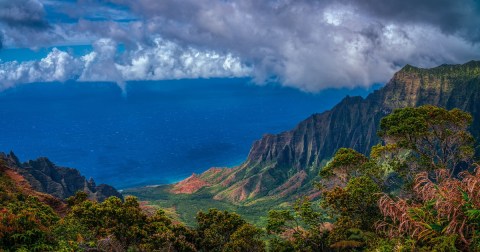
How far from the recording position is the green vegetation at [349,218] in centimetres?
2464

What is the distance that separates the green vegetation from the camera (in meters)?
24.6

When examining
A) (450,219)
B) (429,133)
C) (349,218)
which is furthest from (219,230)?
(450,219)

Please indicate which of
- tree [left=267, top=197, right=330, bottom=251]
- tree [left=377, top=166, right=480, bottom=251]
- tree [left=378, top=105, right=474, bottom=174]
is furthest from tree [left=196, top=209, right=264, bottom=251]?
tree [left=377, top=166, right=480, bottom=251]

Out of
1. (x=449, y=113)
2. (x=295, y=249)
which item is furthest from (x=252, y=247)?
(x=449, y=113)

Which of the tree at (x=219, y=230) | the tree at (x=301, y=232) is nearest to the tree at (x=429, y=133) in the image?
the tree at (x=301, y=232)

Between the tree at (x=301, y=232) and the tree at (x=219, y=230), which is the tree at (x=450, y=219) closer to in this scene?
the tree at (x=301, y=232)

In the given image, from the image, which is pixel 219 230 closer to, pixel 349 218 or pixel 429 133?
pixel 349 218

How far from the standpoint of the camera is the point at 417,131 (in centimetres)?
5144

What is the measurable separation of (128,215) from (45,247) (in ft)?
79.3

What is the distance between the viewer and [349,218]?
4522 cm

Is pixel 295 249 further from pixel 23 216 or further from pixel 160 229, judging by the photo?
pixel 23 216

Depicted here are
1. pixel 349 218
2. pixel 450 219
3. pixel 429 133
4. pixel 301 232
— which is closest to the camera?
pixel 450 219

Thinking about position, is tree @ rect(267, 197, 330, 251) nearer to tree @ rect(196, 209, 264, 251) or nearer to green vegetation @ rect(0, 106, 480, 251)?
green vegetation @ rect(0, 106, 480, 251)

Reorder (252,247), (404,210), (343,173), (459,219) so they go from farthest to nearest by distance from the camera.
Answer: (343,173) → (252,247) → (404,210) → (459,219)
